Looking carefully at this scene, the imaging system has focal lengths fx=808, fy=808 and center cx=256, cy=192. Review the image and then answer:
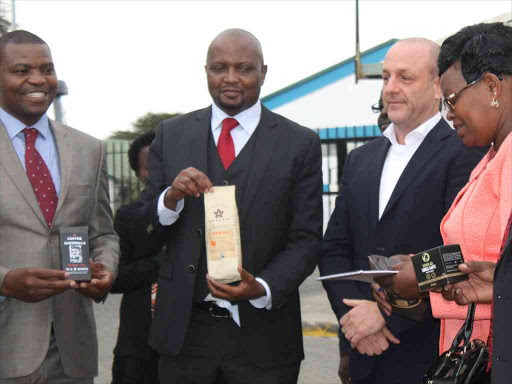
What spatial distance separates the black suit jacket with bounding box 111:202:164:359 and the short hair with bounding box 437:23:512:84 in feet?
7.48

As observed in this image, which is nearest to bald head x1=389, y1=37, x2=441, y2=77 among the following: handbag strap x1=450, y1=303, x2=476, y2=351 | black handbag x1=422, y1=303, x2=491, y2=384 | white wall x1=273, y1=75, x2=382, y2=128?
handbag strap x1=450, y1=303, x2=476, y2=351

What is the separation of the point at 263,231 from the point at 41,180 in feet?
3.75

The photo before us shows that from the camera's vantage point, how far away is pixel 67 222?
4035 mm

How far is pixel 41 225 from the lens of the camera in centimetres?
394

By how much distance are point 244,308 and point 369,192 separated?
0.89m

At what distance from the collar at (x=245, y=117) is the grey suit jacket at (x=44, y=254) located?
2.29 ft

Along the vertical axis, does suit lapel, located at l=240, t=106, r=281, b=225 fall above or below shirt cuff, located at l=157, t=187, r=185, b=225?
above

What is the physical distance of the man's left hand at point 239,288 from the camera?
12.1 ft

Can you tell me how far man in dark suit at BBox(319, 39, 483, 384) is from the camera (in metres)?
3.96

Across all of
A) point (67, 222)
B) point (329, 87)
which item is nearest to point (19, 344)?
point (67, 222)

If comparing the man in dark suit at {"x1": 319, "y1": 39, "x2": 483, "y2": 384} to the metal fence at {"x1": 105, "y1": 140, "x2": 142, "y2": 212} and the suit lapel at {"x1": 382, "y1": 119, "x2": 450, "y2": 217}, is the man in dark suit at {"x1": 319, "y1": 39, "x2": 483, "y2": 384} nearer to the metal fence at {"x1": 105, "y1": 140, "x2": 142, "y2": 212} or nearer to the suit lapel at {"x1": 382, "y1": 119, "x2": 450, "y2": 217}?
the suit lapel at {"x1": 382, "y1": 119, "x2": 450, "y2": 217}

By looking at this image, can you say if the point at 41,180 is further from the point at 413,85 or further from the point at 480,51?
the point at 480,51

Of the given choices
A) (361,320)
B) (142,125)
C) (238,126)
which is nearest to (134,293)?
A: (238,126)

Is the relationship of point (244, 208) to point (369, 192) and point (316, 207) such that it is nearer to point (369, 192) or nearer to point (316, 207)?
point (316, 207)
